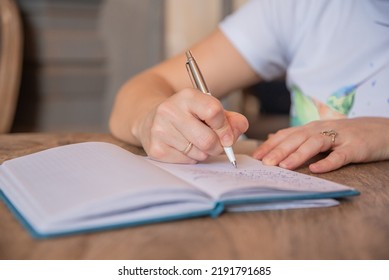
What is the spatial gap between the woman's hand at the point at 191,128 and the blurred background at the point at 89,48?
1322 mm

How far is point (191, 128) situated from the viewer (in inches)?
27.4

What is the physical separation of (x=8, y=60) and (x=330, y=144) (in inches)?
47.8

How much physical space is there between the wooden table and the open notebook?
12mm

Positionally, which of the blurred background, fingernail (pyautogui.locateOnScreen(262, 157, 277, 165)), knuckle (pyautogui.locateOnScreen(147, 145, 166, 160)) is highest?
knuckle (pyautogui.locateOnScreen(147, 145, 166, 160))

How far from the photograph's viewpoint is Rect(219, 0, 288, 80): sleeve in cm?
122

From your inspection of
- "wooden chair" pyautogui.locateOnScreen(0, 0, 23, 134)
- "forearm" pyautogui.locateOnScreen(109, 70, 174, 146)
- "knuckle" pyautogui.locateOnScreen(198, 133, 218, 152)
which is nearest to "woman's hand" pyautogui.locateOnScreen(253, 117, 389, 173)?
"knuckle" pyautogui.locateOnScreen(198, 133, 218, 152)

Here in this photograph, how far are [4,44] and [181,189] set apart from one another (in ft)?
4.49

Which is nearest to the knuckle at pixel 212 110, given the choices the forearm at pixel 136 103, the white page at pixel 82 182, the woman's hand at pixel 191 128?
the woman's hand at pixel 191 128

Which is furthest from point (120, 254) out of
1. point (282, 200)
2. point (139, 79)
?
point (139, 79)

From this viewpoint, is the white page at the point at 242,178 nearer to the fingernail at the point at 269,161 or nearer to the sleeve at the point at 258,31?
the fingernail at the point at 269,161

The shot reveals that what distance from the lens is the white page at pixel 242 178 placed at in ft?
1.80

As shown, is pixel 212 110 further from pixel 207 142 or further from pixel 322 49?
pixel 322 49

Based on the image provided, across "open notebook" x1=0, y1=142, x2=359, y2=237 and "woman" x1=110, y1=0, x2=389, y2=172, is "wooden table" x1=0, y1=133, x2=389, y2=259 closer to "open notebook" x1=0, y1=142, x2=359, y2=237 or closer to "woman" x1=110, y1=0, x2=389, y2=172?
"open notebook" x1=0, y1=142, x2=359, y2=237
